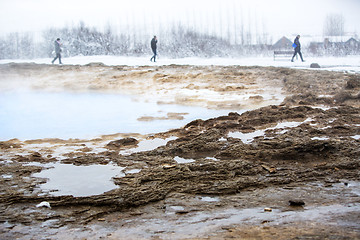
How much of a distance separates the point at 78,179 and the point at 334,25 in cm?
3414

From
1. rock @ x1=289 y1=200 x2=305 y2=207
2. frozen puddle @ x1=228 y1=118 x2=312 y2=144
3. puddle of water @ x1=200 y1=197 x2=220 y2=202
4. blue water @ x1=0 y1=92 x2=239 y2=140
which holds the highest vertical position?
blue water @ x1=0 y1=92 x2=239 y2=140

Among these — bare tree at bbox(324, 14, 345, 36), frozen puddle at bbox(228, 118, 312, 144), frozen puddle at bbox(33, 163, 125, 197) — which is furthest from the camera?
bare tree at bbox(324, 14, 345, 36)

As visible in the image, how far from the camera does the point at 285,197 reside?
360 centimetres

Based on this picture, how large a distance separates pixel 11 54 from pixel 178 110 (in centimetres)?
1772

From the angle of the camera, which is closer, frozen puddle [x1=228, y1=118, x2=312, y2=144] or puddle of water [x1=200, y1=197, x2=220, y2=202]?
puddle of water [x1=200, y1=197, x2=220, y2=202]

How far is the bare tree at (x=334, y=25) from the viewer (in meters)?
33.2

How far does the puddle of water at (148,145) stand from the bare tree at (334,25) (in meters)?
30.3

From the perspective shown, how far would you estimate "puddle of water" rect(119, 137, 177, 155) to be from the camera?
5569 millimetres

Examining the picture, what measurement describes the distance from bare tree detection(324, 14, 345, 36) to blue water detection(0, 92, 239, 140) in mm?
26987

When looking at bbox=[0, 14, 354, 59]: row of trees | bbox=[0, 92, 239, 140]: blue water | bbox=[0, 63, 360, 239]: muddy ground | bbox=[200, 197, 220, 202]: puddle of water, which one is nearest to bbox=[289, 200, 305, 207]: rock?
bbox=[0, 63, 360, 239]: muddy ground

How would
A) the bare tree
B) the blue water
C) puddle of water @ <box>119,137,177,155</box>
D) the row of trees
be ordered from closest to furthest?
puddle of water @ <box>119,137,177,155</box> → the blue water → the row of trees → the bare tree

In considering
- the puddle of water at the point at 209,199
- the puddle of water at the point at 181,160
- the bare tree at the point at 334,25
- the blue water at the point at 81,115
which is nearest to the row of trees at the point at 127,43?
the bare tree at the point at 334,25

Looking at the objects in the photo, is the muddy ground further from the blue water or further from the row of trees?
the row of trees

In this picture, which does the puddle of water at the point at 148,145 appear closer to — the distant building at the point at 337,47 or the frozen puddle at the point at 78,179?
the frozen puddle at the point at 78,179
